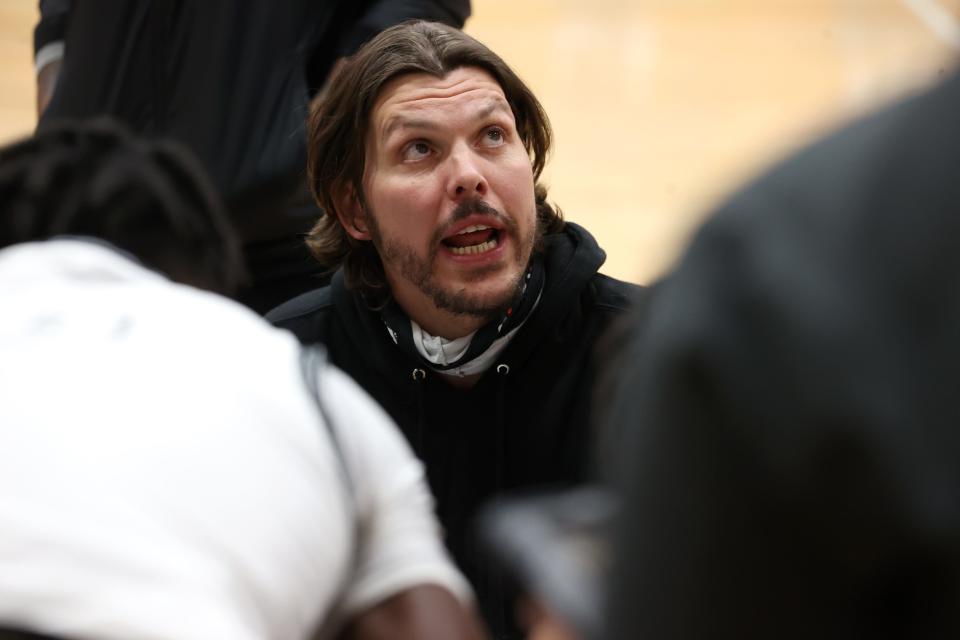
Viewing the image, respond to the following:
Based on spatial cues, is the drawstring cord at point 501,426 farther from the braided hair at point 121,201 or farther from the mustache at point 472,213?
the braided hair at point 121,201

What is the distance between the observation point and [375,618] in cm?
123

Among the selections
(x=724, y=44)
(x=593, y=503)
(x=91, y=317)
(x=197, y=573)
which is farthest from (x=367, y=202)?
(x=724, y=44)

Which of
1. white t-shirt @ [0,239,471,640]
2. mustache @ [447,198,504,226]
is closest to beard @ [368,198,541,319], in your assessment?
mustache @ [447,198,504,226]

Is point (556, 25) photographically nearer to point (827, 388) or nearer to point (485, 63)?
point (485, 63)

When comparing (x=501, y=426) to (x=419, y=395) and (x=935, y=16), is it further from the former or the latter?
(x=935, y=16)

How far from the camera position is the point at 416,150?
7.89ft

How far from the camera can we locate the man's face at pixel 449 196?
2.30 metres

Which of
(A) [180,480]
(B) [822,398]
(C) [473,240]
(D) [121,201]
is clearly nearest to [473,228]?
(C) [473,240]

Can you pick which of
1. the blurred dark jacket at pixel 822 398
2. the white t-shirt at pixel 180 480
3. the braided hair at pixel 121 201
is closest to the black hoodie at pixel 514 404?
the braided hair at pixel 121 201

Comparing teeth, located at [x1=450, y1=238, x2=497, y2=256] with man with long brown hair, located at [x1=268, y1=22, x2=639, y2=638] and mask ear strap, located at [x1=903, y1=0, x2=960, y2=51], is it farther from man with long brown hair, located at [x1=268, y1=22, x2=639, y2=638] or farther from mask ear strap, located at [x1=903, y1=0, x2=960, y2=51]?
mask ear strap, located at [x1=903, y1=0, x2=960, y2=51]

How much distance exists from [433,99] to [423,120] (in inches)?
2.0

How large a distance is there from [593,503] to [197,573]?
1.36ft

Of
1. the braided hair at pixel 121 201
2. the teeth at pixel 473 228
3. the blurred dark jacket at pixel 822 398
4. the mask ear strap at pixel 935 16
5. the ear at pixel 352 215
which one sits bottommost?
the mask ear strap at pixel 935 16

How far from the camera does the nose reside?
2.30 m
